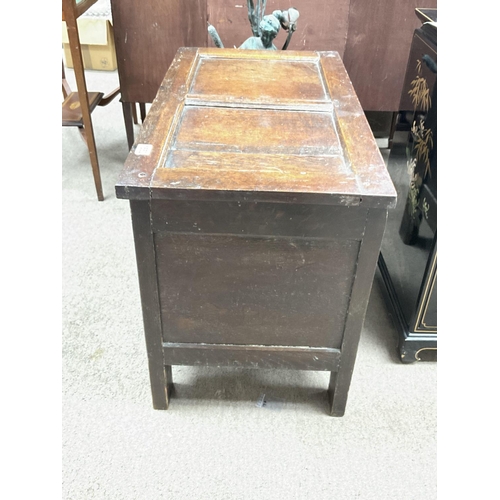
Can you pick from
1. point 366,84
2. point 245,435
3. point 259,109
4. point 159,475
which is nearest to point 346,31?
point 366,84

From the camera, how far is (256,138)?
1.10 meters

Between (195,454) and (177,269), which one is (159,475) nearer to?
(195,454)

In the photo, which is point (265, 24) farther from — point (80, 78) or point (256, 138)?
point (80, 78)

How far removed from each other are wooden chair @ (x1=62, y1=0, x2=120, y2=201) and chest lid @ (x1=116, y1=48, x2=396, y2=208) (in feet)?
1.78

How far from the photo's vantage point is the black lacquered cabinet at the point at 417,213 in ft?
4.23

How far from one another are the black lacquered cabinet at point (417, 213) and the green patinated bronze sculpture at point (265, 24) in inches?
14.6

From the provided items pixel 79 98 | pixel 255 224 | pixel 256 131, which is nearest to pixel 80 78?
pixel 79 98

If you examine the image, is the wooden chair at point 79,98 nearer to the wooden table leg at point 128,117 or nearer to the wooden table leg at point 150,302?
the wooden table leg at point 128,117

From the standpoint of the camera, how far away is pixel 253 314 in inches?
44.2

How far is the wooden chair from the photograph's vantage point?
1.77 m

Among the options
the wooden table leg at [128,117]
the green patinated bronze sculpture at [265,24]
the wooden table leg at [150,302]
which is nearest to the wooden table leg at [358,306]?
the wooden table leg at [150,302]

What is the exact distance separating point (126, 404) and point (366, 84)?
66.2 inches

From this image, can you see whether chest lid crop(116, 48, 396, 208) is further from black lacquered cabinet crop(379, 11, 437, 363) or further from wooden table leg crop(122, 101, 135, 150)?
wooden table leg crop(122, 101, 135, 150)

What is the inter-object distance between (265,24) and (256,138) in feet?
1.85
